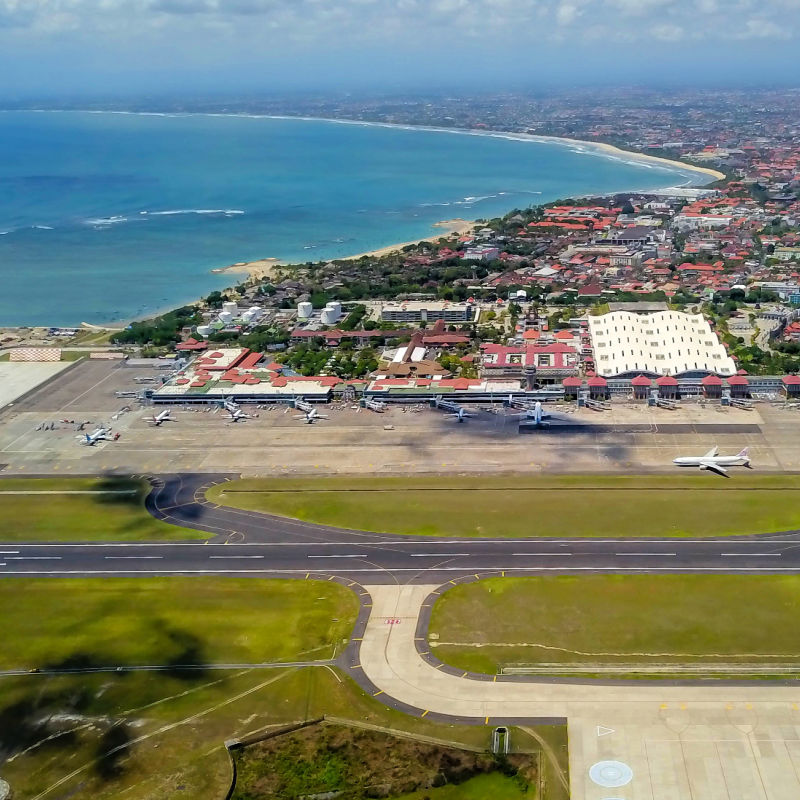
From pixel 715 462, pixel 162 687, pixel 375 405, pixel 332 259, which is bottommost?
pixel 332 259

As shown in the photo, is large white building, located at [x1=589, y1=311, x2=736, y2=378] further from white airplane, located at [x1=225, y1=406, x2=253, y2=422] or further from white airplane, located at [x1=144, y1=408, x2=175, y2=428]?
white airplane, located at [x1=144, y1=408, x2=175, y2=428]

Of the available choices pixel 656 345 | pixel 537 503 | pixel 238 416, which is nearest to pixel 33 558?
pixel 238 416

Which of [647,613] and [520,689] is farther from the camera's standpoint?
[647,613]

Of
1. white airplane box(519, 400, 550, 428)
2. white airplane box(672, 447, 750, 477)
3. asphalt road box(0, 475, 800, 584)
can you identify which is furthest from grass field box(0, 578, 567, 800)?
white airplane box(672, 447, 750, 477)

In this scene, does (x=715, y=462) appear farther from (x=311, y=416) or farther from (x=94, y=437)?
(x=94, y=437)

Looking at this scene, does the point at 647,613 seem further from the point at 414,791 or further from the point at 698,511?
the point at 414,791

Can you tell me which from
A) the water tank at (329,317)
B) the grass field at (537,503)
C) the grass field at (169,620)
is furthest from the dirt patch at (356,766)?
the water tank at (329,317)

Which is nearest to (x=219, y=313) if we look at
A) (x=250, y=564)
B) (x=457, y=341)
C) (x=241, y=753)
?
(x=457, y=341)
